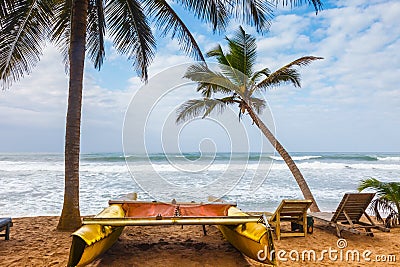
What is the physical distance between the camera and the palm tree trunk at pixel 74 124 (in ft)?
17.7

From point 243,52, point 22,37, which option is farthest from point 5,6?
point 243,52

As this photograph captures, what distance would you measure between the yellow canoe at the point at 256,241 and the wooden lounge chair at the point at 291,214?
4.70 feet

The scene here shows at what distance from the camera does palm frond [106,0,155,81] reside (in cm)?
649

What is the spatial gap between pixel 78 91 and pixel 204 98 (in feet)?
15.7

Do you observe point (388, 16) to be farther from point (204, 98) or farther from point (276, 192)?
point (276, 192)

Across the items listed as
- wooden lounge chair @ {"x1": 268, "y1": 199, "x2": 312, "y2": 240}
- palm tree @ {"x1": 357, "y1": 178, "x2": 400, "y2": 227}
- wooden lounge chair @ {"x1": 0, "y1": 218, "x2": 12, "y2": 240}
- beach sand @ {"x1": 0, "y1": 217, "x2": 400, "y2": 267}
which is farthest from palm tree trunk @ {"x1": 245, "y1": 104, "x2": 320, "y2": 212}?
wooden lounge chair @ {"x1": 0, "y1": 218, "x2": 12, "y2": 240}

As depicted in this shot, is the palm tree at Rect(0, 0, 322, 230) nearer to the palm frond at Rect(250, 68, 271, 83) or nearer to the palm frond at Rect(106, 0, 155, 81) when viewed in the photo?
the palm frond at Rect(106, 0, 155, 81)

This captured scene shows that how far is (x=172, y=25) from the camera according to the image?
6875 millimetres

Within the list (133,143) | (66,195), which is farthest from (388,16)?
(66,195)

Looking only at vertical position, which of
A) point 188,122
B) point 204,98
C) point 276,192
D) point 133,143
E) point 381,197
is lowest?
point 276,192

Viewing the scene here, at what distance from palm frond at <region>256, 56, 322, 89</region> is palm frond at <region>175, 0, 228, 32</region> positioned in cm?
329

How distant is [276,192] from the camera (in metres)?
14.5

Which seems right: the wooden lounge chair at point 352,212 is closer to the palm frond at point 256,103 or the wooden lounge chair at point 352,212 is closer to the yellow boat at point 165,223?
the yellow boat at point 165,223

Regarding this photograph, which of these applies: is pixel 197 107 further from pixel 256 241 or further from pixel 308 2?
pixel 256 241
